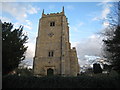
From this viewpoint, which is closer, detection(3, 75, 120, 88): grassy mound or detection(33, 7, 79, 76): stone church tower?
detection(3, 75, 120, 88): grassy mound

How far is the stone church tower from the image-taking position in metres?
25.3

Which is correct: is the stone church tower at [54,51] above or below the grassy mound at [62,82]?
above

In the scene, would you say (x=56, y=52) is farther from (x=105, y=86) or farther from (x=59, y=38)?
(x=105, y=86)

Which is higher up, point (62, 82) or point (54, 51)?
point (54, 51)

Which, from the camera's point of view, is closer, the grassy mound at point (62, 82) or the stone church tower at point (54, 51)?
the grassy mound at point (62, 82)

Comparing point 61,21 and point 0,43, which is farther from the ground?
point 61,21

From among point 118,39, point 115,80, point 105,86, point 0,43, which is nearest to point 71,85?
point 105,86

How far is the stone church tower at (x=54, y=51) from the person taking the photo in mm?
25281

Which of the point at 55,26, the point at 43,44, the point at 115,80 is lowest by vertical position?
the point at 115,80

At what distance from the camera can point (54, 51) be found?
86.8 ft

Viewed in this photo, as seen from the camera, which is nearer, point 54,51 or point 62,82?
point 62,82

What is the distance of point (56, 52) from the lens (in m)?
26.3

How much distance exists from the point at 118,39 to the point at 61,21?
A: 19367mm

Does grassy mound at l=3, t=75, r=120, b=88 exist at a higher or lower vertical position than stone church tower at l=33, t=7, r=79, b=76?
lower
